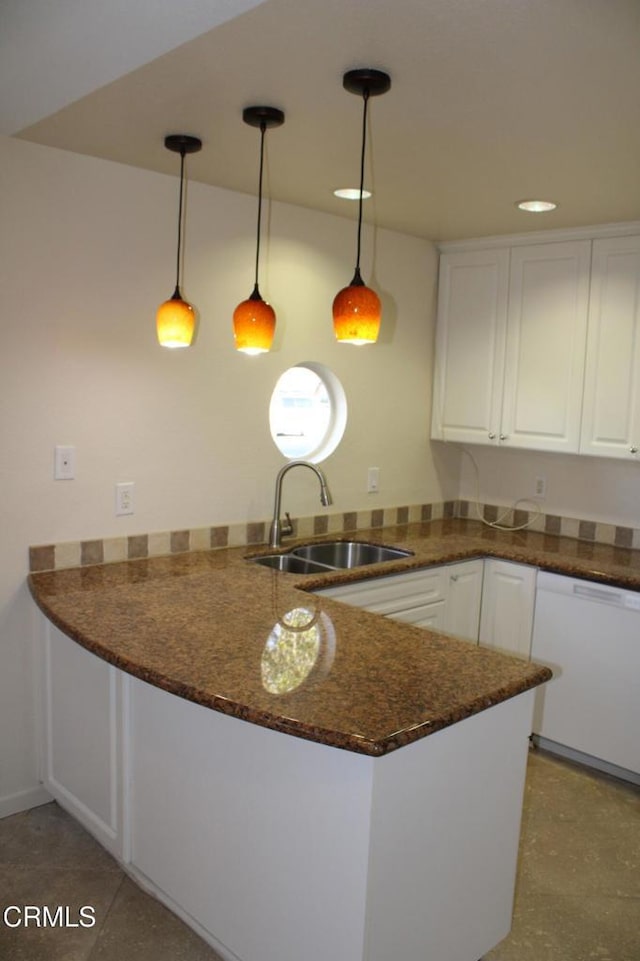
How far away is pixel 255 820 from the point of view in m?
1.87

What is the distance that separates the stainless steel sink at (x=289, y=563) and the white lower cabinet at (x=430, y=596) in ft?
0.69

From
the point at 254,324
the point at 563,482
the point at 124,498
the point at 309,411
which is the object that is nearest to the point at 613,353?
the point at 563,482

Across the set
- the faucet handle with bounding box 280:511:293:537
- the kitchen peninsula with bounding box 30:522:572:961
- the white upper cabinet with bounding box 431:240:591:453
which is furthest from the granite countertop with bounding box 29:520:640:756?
the white upper cabinet with bounding box 431:240:591:453

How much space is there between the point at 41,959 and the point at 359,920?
1004 millimetres

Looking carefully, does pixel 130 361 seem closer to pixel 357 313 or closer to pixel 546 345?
pixel 357 313

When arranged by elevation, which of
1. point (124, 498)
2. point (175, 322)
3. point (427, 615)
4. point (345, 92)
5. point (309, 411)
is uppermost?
point (345, 92)

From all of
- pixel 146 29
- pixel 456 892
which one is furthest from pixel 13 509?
pixel 456 892

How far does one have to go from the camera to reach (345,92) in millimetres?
1947

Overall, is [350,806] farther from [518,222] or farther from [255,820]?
[518,222]

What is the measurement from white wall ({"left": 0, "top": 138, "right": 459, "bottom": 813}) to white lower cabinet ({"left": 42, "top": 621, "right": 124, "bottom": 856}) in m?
0.15

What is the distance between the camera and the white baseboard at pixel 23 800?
272 centimetres

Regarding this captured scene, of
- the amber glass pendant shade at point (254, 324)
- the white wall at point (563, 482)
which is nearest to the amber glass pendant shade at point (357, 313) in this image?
the amber glass pendant shade at point (254, 324)

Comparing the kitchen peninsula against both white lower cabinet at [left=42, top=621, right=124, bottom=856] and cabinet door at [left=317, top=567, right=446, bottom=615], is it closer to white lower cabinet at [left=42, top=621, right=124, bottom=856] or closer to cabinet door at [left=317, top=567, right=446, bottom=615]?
white lower cabinet at [left=42, top=621, right=124, bottom=856]

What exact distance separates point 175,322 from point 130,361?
1.68 ft
